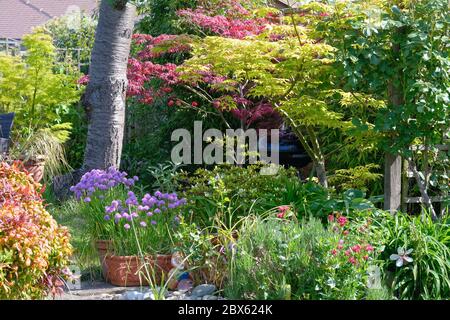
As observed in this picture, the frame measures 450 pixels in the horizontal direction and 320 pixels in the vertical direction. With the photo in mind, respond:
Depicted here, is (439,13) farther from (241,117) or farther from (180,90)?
(180,90)

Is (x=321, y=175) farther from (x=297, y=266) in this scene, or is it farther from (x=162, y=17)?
(x=162, y=17)

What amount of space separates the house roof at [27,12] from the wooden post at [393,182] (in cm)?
2315

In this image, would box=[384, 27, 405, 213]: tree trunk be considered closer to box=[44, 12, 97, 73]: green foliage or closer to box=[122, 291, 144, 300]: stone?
box=[122, 291, 144, 300]: stone

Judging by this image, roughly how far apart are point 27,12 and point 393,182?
1008 inches

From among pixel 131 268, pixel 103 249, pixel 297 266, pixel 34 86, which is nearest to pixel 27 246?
pixel 131 268

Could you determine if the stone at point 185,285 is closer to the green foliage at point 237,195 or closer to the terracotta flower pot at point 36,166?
the green foliage at point 237,195

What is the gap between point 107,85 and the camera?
7535mm

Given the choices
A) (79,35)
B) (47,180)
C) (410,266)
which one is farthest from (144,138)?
(410,266)

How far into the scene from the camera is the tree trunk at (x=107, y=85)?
7.48 m

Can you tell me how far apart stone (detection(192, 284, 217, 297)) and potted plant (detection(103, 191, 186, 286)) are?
40 cm

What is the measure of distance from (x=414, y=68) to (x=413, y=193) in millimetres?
2166

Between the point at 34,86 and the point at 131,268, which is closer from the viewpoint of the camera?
the point at 131,268

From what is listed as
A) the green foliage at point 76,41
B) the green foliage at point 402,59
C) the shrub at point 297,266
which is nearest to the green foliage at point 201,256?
the shrub at point 297,266

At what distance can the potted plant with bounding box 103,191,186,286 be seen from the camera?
505 centimetres
